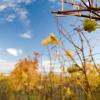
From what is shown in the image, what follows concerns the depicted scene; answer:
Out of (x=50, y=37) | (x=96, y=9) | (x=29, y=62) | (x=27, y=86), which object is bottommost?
Result: (x=96, y=9)

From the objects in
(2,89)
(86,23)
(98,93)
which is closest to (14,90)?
(2,89)

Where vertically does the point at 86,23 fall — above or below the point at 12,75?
below

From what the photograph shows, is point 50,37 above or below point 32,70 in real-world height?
below

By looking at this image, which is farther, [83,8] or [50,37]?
[50,37]

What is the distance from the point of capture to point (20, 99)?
1984 centimetres

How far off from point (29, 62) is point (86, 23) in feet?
73.5

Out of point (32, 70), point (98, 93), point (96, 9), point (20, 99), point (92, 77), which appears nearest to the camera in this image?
point (96, 9)

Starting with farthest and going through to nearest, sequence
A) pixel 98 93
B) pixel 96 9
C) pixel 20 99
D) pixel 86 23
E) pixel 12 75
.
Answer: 1. pixel 12 75
2. pixel 20 99
3. pixel 98 93
4. pixel 86 23
5. pixel 96 9

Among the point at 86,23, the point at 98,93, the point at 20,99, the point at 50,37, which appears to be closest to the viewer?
the point at 86,23

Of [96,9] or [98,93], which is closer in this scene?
[96,9]

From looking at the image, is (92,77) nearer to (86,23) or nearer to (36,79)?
(86,23)

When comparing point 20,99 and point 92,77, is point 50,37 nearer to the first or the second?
point 92,77

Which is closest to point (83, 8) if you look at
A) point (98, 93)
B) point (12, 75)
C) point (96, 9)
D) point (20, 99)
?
point (96, 9)

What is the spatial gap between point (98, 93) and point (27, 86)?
1466 cm
